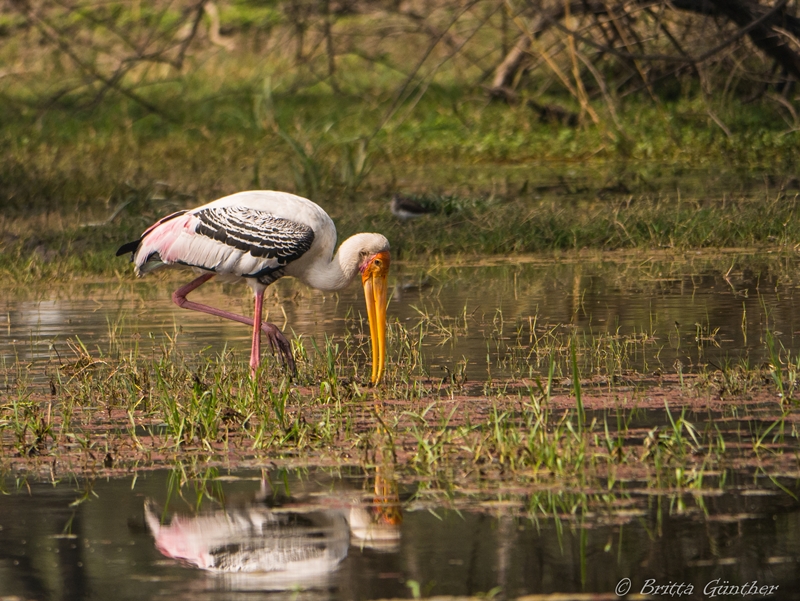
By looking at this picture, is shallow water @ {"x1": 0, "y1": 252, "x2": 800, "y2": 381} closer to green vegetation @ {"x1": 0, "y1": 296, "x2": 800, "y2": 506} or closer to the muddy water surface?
green vegetation @ {"x1": 0, "y1": 296, "x2": 800, "y2": 506}

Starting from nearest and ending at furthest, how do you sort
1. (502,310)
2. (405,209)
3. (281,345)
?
(281,345)
(502,310)
(405,209)

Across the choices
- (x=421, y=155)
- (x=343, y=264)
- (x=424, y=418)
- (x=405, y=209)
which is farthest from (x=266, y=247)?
(x=421, y=155)

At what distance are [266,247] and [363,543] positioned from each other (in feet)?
11.0

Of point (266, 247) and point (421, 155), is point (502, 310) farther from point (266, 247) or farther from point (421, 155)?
point (421, 155)

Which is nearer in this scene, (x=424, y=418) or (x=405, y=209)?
(x=424, y=418)

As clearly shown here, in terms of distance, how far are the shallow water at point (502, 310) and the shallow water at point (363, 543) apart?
82.6 inches

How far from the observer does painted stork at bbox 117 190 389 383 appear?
7.43 metres

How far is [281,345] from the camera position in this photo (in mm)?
7117

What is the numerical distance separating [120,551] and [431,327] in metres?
4.15

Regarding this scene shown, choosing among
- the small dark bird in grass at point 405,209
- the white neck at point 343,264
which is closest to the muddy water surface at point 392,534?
the white neck at point 343,264

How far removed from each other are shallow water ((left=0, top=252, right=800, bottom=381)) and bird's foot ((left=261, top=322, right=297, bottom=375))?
2.16ft

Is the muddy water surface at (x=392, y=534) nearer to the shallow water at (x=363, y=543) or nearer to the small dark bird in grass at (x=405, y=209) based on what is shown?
the shallow water at (x=363, y=543)

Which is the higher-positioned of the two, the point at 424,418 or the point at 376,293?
the point at 376,293

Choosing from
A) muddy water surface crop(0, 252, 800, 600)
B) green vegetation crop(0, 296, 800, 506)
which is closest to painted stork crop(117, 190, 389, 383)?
green vegetation crop(0, 296, 800, 506)
